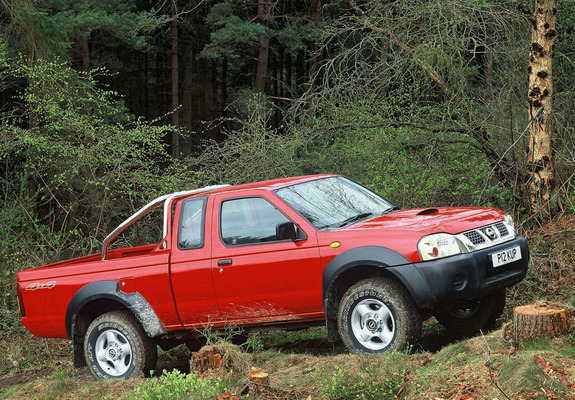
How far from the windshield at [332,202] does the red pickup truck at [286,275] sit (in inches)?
0.6

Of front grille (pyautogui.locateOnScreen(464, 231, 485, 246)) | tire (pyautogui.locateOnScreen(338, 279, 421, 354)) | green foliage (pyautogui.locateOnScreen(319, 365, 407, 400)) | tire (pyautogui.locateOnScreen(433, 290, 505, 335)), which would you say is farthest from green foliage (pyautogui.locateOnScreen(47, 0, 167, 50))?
green foliage (pyautogui.locateOnScreen(319, 365, 407, 400))

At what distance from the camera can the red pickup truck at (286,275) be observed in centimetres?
640

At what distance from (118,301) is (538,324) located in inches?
165

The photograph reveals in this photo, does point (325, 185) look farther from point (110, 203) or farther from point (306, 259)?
point (110, 203)

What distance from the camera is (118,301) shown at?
7.68m

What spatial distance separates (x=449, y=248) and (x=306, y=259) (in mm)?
1306

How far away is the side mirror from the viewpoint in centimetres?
676

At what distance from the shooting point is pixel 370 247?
256 inches

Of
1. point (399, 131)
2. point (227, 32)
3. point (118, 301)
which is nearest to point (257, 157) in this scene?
point (399, 131)

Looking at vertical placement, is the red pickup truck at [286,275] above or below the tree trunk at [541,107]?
below

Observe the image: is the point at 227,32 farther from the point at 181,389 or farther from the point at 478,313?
the point at 181,389

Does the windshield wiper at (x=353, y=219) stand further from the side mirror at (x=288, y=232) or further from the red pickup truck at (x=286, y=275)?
the side mirror at (x=288, y=232)

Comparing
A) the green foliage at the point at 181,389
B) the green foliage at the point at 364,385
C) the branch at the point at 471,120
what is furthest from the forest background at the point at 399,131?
the green foliage at the point at 181,389

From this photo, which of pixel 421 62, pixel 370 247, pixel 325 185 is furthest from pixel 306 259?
pixel 421 62
